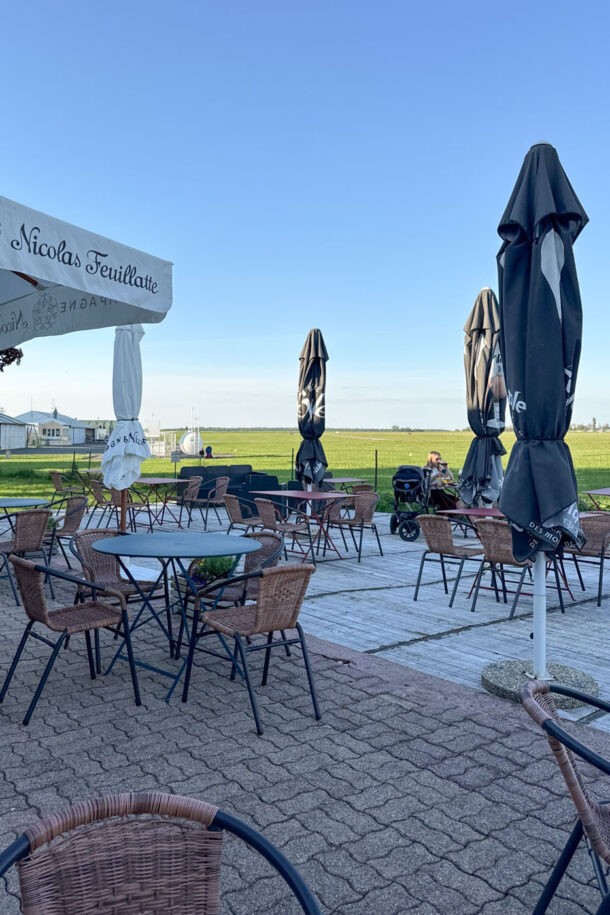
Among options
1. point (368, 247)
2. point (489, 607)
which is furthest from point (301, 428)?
point (368, 247)

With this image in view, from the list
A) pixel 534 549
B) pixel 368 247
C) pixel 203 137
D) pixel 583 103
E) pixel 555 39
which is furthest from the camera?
pixel 368 247

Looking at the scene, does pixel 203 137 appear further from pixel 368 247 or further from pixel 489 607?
pixel 489 607

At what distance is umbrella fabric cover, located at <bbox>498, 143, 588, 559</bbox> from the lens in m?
3.61

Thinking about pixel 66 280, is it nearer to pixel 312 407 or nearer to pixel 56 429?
pixel 312 407

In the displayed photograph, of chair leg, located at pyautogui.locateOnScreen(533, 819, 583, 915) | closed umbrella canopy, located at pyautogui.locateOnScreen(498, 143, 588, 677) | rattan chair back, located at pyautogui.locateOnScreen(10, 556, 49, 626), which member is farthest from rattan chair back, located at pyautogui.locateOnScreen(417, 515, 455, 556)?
chair leg, located at pyautogui.locateOnScreen(533, 819, 583, 915)

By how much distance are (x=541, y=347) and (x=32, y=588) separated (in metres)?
3.08

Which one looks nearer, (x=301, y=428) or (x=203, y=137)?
(x=301, y=428)

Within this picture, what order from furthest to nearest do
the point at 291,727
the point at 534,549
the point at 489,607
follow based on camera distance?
the point at 489,607 → the point at 534,549 → the point at 291,727

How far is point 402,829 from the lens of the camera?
2.48m

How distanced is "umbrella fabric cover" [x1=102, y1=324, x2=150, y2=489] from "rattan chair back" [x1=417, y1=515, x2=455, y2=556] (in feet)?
9.43

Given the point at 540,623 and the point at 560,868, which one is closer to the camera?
the point at 560,868

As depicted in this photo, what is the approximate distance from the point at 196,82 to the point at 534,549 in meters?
10.8

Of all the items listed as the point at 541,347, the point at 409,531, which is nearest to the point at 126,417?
the point at 541,347

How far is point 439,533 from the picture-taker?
620 cm
